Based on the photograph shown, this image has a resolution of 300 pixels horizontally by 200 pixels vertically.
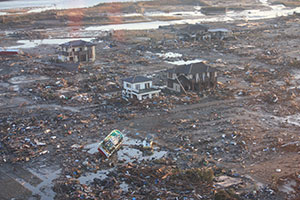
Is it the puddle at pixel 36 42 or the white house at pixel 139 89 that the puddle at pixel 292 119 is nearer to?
the white house at pixel 139 89

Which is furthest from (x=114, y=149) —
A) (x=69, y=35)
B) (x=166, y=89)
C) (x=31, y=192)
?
(x=69, y=35)

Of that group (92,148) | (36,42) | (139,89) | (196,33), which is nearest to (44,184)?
(92,148)

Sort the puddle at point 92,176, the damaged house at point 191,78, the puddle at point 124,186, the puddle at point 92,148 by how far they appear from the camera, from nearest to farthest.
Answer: the puddle at point 124,186, the puddle at point 92,176, the puddle at point 92,148, the damaged house at point 191,78

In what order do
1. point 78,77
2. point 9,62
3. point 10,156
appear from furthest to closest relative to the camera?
point 9,62
point 78,77
point 10,156

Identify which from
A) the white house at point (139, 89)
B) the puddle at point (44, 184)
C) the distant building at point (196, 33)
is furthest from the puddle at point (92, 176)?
the distant building at point (196, 33)

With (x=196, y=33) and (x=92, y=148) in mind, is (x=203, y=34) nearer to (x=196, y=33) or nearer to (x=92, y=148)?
(x=196, y=33)

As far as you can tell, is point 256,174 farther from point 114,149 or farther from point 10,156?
point 10,156

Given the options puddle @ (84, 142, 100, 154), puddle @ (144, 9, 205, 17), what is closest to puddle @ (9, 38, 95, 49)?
puddle @ (144, 9, 205, 17)

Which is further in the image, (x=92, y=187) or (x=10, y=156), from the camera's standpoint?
(x=10, y=156)
